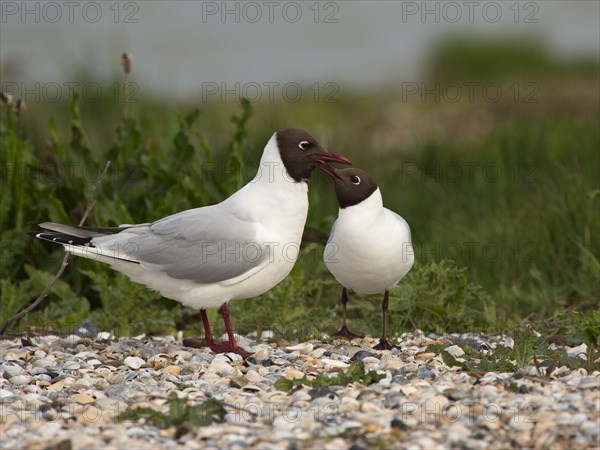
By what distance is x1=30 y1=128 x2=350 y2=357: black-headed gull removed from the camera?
16.6 ft

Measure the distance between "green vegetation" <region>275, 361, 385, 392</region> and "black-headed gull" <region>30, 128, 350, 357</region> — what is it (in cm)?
77

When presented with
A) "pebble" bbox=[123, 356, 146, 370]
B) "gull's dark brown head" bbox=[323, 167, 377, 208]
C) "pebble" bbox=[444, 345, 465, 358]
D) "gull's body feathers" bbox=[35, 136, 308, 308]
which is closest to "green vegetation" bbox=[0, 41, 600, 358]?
"pebble" bbox=[444, 345, 465, 358]

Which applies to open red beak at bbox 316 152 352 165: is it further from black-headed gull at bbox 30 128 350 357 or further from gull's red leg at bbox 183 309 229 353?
gull's red leg at bbox 183 309 229 353

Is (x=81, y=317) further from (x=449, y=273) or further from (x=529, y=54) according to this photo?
(x=529, y=54)

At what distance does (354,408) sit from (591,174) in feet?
16.2

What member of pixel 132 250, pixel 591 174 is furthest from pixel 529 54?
pixel 132 250

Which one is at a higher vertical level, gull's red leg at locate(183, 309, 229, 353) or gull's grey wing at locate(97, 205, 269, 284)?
gull's grey wing at locate(97, 205, 269, 284)

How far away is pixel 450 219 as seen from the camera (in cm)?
842

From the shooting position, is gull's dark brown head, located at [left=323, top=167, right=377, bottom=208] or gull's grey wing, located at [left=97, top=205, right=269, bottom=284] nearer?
gull's grey wing, located at [left=97, top=205, right=269, bottom=284]

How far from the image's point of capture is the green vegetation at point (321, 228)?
6.06 m

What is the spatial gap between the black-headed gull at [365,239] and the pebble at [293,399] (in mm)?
413

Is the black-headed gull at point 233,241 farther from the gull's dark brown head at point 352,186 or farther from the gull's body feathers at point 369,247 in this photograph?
the gull's body feathers at point 369,247

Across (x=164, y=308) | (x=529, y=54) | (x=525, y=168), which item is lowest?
(x=164, y=308)

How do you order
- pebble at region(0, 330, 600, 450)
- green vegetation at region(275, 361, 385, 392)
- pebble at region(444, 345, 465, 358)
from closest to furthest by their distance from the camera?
pebble at region(0, 330, 600, 450) < green vegetation at region(275, 361, 385, 392) < pebble at region(444, 345, 465, 358)
